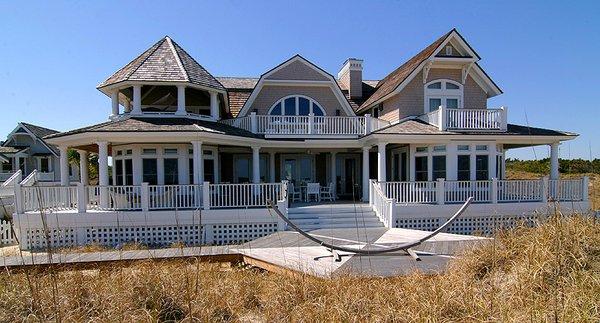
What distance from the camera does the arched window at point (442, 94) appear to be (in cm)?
1720

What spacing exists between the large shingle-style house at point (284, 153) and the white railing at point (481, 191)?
0.05 metres

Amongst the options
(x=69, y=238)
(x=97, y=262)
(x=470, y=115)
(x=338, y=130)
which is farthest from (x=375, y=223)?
(x=69, y=238)

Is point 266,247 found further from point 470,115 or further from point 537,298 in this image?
point 470,115

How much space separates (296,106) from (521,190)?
10.9 metres

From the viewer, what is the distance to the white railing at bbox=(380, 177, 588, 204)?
13664mm

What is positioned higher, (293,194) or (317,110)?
(317,110)

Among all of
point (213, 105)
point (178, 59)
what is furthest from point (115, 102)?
point (213, 105)

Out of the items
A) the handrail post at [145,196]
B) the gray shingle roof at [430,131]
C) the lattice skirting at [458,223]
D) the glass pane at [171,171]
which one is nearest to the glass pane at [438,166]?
the gray shingle roof at [430,131]

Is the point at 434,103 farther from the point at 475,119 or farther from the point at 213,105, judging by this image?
A: the point at 213,105

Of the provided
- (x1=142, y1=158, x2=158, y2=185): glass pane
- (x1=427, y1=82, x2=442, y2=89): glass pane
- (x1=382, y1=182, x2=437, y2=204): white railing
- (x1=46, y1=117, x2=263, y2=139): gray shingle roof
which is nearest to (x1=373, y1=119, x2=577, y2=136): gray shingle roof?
(x1=427, y1=82, x2=442, y2=89): glass pane

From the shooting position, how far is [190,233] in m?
12.8

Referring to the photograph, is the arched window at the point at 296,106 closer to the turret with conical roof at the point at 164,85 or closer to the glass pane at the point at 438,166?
the turret with conical roof at the point at 164,85

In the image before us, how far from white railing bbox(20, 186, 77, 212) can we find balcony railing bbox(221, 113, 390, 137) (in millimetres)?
7211

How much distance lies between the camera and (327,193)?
58.5 feet
